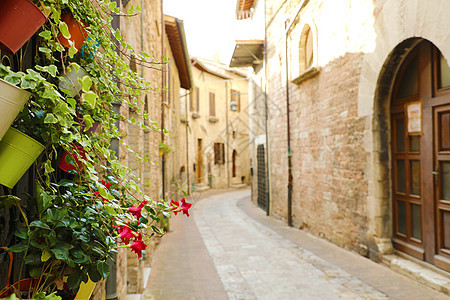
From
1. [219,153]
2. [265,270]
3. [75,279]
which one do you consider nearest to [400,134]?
[265,270]

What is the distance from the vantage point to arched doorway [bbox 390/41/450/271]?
4336 millimetres

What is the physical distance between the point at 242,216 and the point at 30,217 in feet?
32.6

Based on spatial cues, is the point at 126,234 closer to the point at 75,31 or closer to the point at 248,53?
the point at 75,31

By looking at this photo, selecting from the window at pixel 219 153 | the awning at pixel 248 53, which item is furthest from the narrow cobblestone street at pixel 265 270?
the window at pixel 219 153

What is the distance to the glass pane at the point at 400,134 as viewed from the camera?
5173 millimetres

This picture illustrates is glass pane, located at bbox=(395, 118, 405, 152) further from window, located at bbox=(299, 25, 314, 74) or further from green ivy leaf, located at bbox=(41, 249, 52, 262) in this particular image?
green ivy leaf, located at bbox=(41, 249, 52, 262)

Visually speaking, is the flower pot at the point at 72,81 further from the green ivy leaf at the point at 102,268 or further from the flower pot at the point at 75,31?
the green ivy leaf at the point at 102,268

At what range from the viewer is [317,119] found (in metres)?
7.39

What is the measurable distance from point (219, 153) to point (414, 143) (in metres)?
17.6

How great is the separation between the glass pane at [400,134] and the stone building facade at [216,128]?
13.9 m

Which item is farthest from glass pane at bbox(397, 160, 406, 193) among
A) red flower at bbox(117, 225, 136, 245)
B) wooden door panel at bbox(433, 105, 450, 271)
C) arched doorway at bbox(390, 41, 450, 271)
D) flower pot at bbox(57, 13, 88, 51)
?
flower pot at bbox(57, 13, 88, 51)

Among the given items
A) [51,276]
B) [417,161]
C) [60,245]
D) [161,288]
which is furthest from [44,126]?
[417,161]

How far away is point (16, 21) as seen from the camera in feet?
3.39

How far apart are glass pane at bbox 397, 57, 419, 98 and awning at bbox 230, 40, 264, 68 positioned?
7.00 metres
